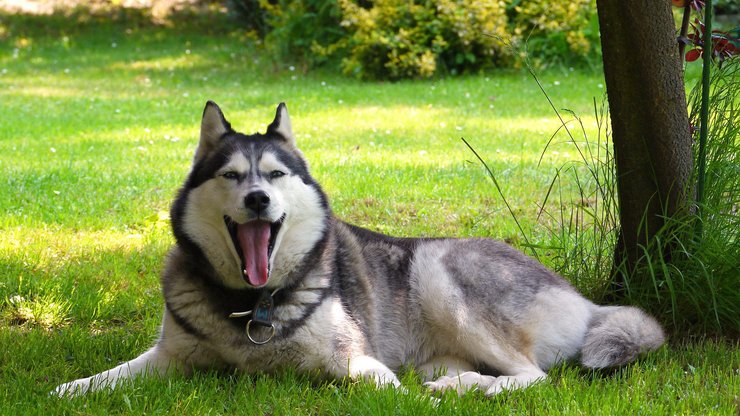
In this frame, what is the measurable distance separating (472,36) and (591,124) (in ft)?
15.2

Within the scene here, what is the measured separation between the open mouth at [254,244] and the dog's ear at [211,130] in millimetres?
458

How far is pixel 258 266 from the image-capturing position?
150 inches

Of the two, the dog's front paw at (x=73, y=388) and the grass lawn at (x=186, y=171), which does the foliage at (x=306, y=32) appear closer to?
the grass lawn at (x=186, y=171)

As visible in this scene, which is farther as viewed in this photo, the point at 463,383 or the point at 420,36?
the point at 420,36

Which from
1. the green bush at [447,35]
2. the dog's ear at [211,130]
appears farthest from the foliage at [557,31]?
the dog's ear at [211,130]

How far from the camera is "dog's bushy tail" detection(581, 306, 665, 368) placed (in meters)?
3.97

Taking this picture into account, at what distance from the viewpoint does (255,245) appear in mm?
3828

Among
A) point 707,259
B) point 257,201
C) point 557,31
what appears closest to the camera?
point 257,201

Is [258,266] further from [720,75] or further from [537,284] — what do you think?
[720,75]

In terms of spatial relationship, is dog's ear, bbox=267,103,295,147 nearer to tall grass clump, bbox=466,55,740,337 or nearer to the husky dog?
the husky dog

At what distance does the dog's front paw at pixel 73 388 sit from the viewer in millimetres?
3621

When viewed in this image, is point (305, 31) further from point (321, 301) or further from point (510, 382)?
point (510, 382)

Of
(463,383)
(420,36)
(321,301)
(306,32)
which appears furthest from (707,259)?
(306,32)

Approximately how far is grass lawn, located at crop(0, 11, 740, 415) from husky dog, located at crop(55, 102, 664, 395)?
141 millimetres
